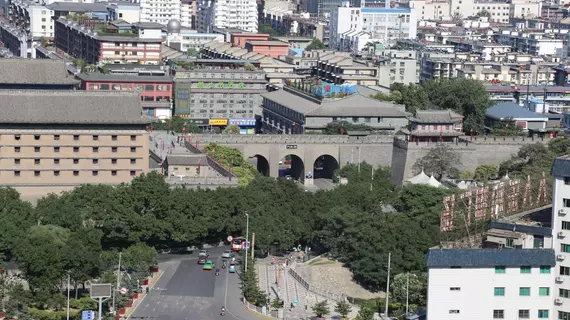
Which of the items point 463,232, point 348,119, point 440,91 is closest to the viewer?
point 463,232

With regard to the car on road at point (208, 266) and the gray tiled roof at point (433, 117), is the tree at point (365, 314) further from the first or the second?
the gray tiled roof at point (433, 117)

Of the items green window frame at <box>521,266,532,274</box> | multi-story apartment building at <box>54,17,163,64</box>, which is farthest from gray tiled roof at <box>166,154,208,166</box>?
multi-story apartment building at <box>54,17,163,64</box>

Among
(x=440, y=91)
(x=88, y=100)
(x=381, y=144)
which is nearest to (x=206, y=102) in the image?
(x=440, y=91)

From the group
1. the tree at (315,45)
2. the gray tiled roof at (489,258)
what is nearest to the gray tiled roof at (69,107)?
the gray tiled roof at (489,258)

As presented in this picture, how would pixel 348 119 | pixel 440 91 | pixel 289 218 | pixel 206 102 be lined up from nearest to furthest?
pixel 289 218
pixel 348 119
pixel 440 91
pixel 206 102

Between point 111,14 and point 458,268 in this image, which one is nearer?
point 458,268

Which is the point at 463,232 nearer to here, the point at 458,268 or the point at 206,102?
the point at 458,268
